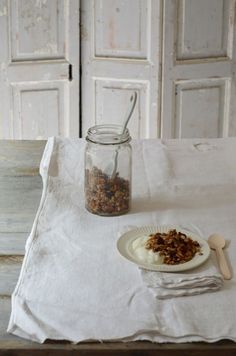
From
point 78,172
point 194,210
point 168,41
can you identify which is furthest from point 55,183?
point 168,41

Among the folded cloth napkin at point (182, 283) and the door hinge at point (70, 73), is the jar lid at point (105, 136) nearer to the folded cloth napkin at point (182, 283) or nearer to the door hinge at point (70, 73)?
the folded cloth napkin at point (182, 283)

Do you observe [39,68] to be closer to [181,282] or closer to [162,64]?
[162,64]

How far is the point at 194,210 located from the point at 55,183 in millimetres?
353

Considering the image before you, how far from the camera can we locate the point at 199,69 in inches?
125

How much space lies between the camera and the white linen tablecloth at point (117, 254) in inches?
44.7

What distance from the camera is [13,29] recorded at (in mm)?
3168

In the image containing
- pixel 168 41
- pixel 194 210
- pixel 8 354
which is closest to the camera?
pixel 8 354

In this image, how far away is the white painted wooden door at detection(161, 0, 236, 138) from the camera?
3109mm

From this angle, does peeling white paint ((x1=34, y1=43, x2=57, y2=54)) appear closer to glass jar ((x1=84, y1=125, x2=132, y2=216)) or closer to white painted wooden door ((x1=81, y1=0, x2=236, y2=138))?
white painted wooden door ((x1=81, y1=0, x2=236, y2=138))

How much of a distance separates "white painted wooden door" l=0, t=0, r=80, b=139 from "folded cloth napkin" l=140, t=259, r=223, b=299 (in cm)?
209

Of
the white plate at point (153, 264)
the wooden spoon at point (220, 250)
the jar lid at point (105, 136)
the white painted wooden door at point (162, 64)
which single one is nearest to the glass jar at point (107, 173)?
the jar lid at point (105, 136)

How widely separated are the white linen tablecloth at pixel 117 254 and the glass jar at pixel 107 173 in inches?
1.1

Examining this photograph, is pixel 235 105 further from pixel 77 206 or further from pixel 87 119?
pixel 77 206

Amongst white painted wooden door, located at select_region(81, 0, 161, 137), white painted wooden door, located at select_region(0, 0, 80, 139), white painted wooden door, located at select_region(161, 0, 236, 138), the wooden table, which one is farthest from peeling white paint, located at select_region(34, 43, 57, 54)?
the wooden table
